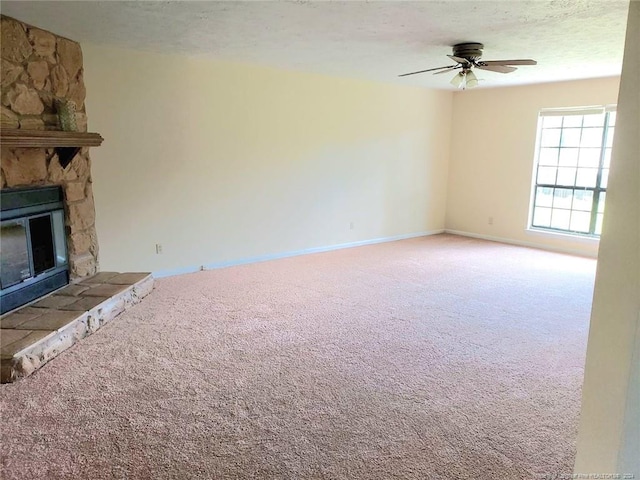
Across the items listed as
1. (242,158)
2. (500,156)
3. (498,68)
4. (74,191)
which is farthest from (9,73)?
(500,156)

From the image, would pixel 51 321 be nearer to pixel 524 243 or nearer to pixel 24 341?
pixel 24 341

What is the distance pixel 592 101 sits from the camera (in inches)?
234

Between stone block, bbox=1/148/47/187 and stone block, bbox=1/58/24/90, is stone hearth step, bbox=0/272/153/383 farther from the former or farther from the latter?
stone block, bbox=1/58/24/90

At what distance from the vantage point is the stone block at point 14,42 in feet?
11.0

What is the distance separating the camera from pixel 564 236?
252 inches

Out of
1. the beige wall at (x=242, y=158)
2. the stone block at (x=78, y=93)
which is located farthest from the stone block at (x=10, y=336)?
the stone block at (x=78, y=93)

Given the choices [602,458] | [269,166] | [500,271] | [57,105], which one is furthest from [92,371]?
[500,271]

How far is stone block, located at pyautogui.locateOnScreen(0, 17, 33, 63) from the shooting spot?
3.35 metres

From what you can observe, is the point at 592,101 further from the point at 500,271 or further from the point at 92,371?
the point at 92,371

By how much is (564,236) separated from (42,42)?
22.0 feet

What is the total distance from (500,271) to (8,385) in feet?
16.2

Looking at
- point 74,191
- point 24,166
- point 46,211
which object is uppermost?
point 24,166

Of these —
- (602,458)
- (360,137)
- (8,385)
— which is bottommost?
(8,385)

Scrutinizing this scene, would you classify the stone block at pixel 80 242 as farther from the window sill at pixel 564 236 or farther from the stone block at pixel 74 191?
the window sill at pixel 564 236
